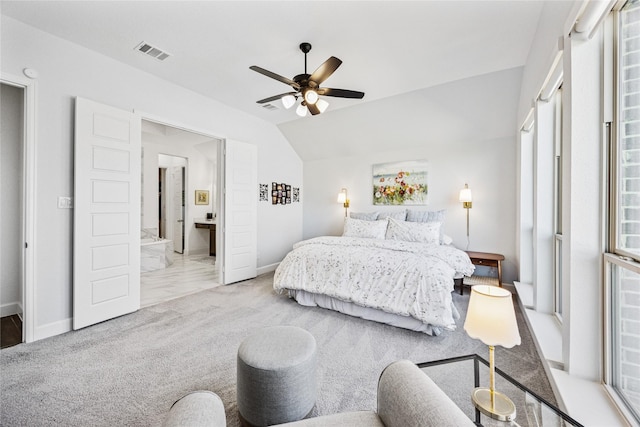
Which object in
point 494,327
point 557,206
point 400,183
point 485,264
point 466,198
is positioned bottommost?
point 485,264

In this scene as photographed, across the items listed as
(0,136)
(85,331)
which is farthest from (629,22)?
(0,136)

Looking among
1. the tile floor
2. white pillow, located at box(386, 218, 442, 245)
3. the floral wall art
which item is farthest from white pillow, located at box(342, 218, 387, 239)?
the tile floor

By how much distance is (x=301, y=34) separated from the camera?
2.46 metres

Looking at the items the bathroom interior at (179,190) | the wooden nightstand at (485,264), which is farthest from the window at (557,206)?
the bathroom interior at (179,190)

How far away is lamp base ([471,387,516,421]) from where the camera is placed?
43.7 inches

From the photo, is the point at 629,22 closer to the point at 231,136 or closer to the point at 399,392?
the point at 399,392

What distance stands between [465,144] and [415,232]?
1.73 metres

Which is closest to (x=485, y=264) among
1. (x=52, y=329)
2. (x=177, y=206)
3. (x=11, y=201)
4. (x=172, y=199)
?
(x=52, y=329)

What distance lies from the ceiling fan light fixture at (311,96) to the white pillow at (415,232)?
7.77 feet

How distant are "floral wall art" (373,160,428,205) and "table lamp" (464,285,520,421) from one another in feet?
12.0

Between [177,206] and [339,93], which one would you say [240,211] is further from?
[177,206]

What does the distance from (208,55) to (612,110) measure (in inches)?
130

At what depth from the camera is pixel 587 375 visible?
147 cm

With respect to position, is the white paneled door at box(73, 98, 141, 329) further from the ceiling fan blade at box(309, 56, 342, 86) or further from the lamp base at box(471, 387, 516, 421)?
the lamp base at box(471, 387, 516, 421)
